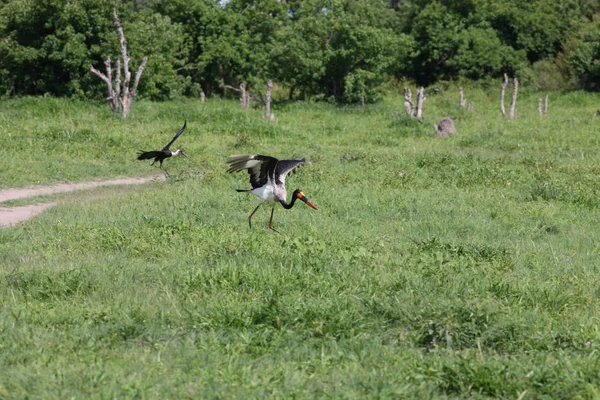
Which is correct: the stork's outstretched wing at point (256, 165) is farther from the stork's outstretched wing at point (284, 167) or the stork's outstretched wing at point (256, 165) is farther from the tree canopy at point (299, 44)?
the tree canopy at point (299, 44)

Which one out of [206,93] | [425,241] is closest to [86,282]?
[425,241]

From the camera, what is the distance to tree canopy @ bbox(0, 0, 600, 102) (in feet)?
82.2

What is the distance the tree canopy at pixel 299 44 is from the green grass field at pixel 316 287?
12.8 meters

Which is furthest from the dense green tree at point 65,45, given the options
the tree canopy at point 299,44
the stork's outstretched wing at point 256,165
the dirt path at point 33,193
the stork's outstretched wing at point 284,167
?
the stork's outstretched wing at point 284,167

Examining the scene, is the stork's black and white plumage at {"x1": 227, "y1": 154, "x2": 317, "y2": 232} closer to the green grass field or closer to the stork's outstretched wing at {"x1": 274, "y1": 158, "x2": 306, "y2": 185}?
the stork's outstretched wing at {"x1": 274, "y1": 158, "x2": 306, "y2": 185}

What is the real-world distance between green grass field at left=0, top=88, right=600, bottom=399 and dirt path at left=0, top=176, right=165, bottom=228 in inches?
13.0

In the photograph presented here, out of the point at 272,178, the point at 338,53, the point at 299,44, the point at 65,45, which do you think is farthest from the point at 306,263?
the point at 338,53

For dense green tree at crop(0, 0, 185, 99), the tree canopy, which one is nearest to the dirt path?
dense green tree at crop(0, 0, 185, 99)

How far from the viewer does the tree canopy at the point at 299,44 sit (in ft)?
82.2

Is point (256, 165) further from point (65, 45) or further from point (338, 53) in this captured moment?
point (338, 53)

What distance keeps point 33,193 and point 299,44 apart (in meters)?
18.7

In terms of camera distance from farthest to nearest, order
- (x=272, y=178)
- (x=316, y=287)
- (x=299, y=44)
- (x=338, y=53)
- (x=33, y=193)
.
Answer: (x=338, y=53) → (x=299, y=44) → (x=33, y=193) → (x=272, y=178) → (x=316, y=287)

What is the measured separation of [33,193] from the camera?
11594 mm

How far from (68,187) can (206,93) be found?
21.5 m
